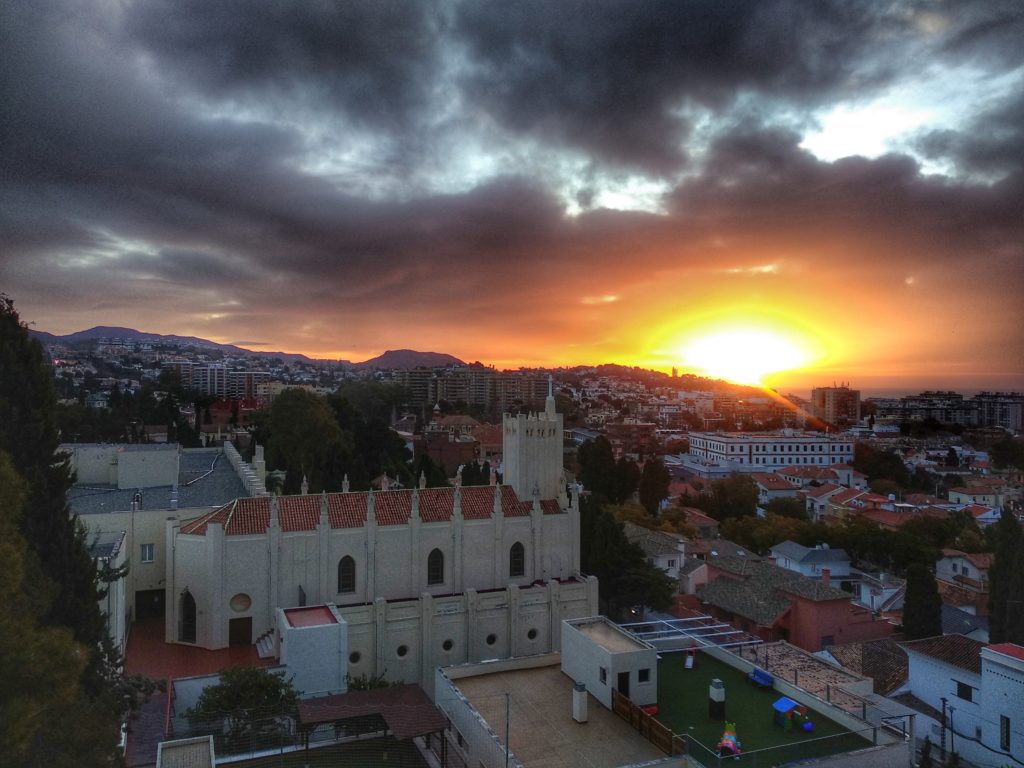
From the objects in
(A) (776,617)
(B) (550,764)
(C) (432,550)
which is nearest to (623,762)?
(B) (550,764)

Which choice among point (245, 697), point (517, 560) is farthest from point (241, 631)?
point (517, 560)

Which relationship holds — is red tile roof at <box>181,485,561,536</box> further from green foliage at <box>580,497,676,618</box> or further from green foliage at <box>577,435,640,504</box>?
green foliage at <box>577,435,640,504</box>

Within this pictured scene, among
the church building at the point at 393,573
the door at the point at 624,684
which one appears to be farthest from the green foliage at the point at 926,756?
the church building at the point at 393,573

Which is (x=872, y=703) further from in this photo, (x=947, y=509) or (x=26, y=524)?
(x=947, y=509)

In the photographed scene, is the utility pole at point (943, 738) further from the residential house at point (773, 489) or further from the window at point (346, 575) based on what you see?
the residential house at point (773, 489)

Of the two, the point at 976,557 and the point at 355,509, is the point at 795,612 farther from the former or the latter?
the point at 355,509
